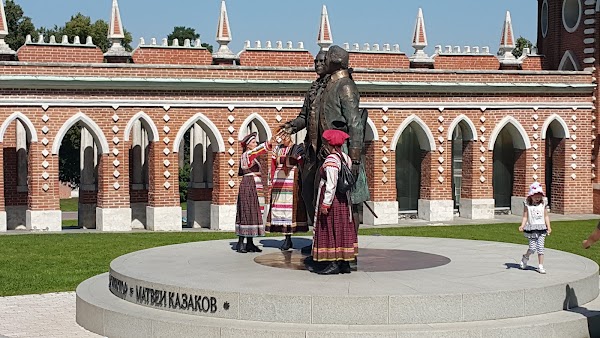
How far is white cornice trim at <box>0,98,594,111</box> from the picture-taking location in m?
31.4

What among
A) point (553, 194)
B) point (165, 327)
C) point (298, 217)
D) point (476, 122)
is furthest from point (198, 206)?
point (165, 327)

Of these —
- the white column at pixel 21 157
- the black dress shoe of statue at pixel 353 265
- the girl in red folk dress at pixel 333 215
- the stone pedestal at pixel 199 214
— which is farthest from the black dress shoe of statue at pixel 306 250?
the white column at pixel 21 157

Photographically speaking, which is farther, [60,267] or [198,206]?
[198,206]

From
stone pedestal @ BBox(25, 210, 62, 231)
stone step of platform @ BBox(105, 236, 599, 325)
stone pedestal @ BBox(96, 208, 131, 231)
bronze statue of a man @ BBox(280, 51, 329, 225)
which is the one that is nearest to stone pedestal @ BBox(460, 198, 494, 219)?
stone pedestal @ BBox(96, 208, 131, 231)

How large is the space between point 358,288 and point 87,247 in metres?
13.7

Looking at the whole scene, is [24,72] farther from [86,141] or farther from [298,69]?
[298,69]

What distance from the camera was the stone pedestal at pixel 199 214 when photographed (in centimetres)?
3462

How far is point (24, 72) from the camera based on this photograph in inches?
1219

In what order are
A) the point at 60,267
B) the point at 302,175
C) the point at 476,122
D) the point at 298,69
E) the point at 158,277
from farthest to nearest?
1. the point at 476,122
2. the point at 298,69
3. the point at 60,267
4. the point at 302,175
5. the point at 158,277

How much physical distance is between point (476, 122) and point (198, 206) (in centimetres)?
942

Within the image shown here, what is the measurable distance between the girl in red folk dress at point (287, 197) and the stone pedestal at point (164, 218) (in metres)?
16.1

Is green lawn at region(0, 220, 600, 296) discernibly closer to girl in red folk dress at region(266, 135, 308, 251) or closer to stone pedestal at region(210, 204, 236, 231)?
stone pedestal at region(210, 204, 236, 231)

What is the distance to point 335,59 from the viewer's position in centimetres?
1514

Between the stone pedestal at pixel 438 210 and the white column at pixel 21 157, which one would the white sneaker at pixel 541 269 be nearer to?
the stone pedestal at pixel 438 210
